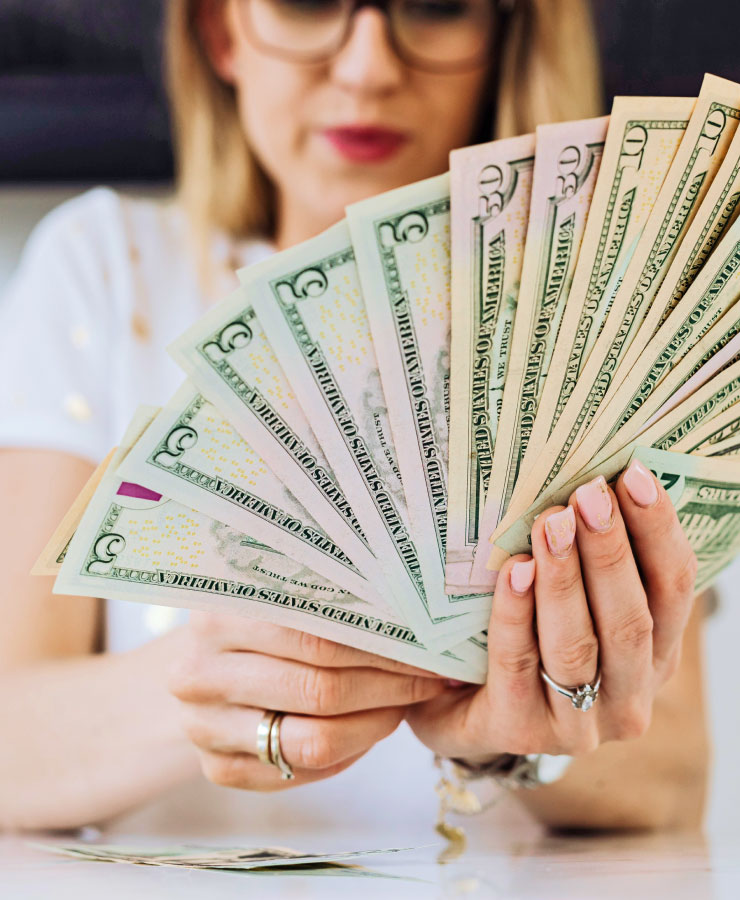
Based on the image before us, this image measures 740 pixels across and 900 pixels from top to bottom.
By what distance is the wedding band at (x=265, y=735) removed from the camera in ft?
1.91

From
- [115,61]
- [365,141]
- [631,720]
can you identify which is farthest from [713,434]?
[115,61]

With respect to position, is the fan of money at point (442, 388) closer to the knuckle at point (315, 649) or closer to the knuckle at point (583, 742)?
the knuckle at point (315, 649)

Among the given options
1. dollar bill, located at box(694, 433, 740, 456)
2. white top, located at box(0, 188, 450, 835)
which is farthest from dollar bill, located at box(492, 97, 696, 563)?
white top, located at box(0, 188, 450, 835)

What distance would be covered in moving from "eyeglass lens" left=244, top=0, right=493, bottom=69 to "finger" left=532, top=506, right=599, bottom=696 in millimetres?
735

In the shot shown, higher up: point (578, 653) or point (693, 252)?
point (693, 252)

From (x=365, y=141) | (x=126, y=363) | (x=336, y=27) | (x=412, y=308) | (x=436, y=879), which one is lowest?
(x=436, y=879)

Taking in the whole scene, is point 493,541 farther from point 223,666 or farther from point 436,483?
point 223,666

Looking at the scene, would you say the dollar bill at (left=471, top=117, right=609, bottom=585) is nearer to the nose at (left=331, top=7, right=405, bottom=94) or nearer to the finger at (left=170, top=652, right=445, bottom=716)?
the finger at (left=170, top=652, right=445, bottom=716)

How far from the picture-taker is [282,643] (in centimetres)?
56

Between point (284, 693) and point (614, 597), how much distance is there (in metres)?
0.24

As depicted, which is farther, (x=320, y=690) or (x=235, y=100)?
(x=235, y=100)

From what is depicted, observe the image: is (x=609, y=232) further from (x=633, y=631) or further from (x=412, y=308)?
(x=633, y=631)

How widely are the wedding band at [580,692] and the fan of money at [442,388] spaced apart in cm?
8

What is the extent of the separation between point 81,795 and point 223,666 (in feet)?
1.32
